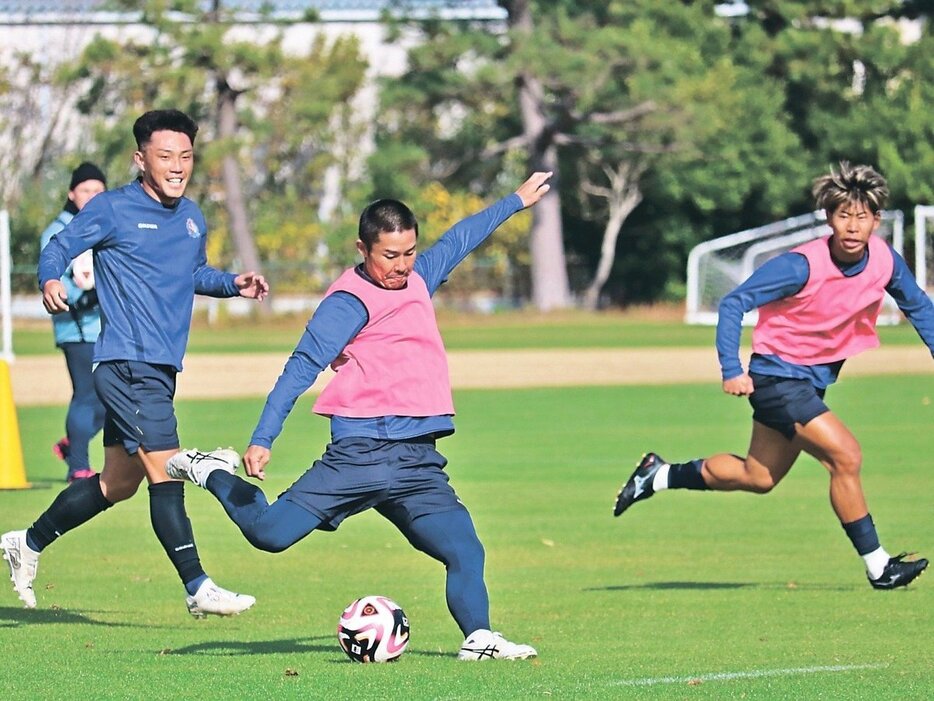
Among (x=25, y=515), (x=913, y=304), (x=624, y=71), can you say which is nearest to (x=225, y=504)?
(x=913, y=304)

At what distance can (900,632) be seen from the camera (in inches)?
310

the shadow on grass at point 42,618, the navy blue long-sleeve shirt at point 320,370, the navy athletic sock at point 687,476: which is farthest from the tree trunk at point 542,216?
the navy blue long-sleeve shirt at point 320,370

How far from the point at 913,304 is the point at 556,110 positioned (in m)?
35.3

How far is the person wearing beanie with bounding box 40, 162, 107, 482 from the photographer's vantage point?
1228cm

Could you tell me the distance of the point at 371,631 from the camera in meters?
7.07

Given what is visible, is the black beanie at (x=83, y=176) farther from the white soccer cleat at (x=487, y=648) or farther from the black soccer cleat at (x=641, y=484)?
the white soccer cleat at (x=487, y=648)

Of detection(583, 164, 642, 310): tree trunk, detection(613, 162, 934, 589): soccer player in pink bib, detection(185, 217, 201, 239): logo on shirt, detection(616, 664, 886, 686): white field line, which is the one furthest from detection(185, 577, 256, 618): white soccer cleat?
detection(583, 164, 642, 310): tree trunk

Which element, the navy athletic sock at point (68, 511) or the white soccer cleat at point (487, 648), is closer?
the white soccer cleat at point (487, 648)

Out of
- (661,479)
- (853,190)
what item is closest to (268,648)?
(661,479)

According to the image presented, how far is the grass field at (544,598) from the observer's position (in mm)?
6699

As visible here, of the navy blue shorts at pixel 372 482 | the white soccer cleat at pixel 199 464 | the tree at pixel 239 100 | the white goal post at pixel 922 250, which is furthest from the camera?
the tree at pixel 239 100

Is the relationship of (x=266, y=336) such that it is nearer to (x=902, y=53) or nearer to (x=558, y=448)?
(x=902, y=53)

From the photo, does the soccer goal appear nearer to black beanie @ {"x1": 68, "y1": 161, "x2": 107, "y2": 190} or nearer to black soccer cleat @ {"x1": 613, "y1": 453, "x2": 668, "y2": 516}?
black beanie @ {"x1": 68, "y1": 161, "x2": 107, "y2": 190}

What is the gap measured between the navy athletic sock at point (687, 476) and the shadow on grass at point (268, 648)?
2611 mm
